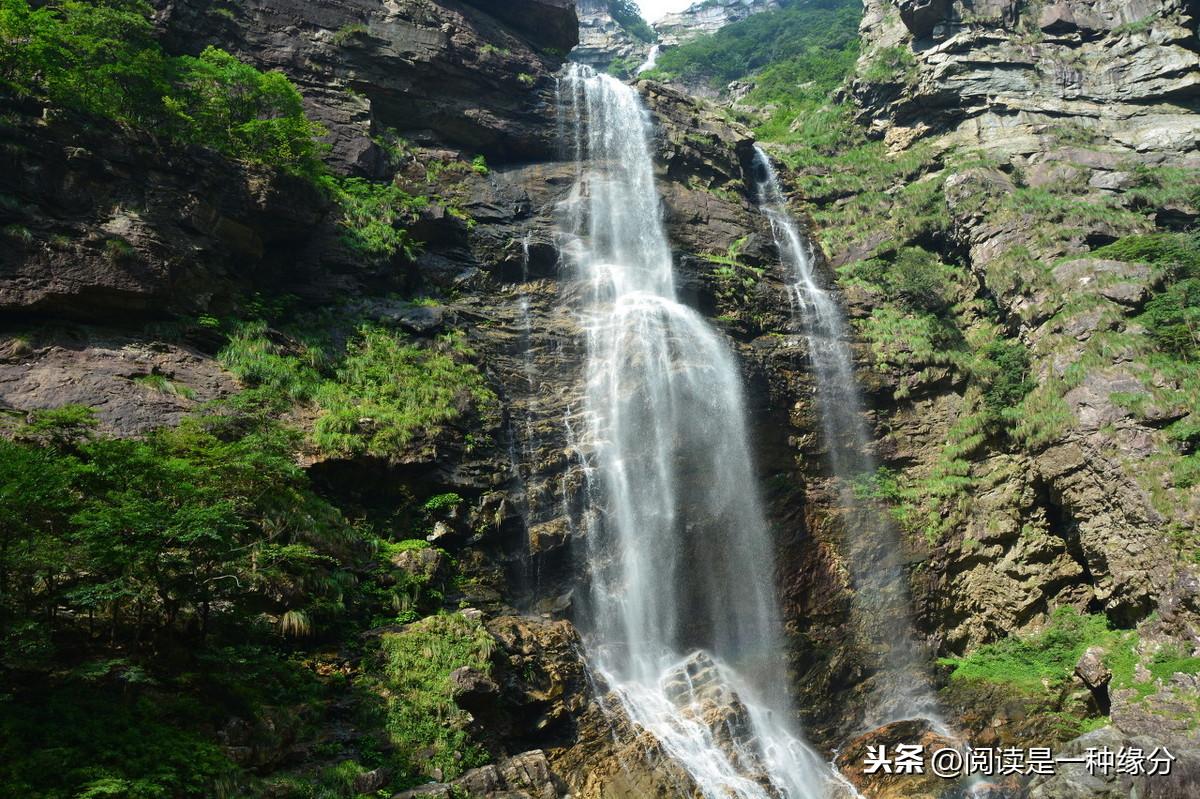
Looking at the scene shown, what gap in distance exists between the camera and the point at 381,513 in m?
14.6

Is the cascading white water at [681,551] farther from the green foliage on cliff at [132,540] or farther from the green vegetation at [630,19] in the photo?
the green vegetation at [630,19]

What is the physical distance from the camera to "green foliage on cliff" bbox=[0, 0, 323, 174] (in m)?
15.3

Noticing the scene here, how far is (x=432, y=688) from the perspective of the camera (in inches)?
426

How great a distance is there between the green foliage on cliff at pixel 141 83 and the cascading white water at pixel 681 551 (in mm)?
9391

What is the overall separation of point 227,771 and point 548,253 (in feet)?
57.8

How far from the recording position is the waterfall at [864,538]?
16.7 m

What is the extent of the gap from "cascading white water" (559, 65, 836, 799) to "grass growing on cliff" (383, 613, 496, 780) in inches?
144

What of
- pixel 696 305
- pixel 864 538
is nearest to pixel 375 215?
pixel 696 305

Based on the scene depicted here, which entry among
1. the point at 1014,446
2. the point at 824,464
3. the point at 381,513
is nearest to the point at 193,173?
the point at 381,513

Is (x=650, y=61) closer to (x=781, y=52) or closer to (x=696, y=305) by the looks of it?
(x=781, y=52)

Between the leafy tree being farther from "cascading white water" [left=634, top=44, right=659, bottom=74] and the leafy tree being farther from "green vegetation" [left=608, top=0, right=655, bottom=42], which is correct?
"green vegetation" [left=608, top=0, right=655, bottom=42]

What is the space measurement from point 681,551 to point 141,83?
17.0 metres

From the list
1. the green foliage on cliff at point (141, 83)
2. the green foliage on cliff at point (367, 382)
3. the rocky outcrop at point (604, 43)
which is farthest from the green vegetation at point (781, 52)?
the green foliage on cliff at point (367, 382)

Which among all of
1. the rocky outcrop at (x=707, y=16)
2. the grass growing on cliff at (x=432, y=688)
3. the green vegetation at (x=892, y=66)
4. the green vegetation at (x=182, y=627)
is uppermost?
the rocky outcrop at (x=707, y=16)
